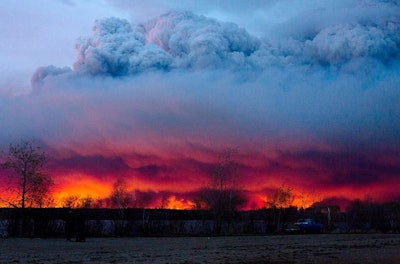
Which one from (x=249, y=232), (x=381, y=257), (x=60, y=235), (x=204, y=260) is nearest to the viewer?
(x=204, y=260)

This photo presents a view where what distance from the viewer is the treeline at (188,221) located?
4916 centimetres

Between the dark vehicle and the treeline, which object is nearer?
the treeline

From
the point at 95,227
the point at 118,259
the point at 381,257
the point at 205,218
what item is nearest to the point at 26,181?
the point at 95,227

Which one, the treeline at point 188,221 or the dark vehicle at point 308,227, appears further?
the dark vehicle at point 308,227

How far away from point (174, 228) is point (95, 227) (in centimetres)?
881

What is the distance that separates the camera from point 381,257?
2558 cm

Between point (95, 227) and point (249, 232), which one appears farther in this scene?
point (249, 232)

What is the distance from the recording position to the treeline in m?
49.2

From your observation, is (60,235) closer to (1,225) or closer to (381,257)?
(1,225)

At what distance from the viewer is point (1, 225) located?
4884 centimetres

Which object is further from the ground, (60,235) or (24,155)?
(24,155)

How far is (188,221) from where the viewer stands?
198ft

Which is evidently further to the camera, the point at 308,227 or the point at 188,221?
the point at 308,227

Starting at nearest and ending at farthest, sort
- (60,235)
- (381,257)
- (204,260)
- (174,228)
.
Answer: (204,260) < (381,257) < (60,235) < (174,228)
